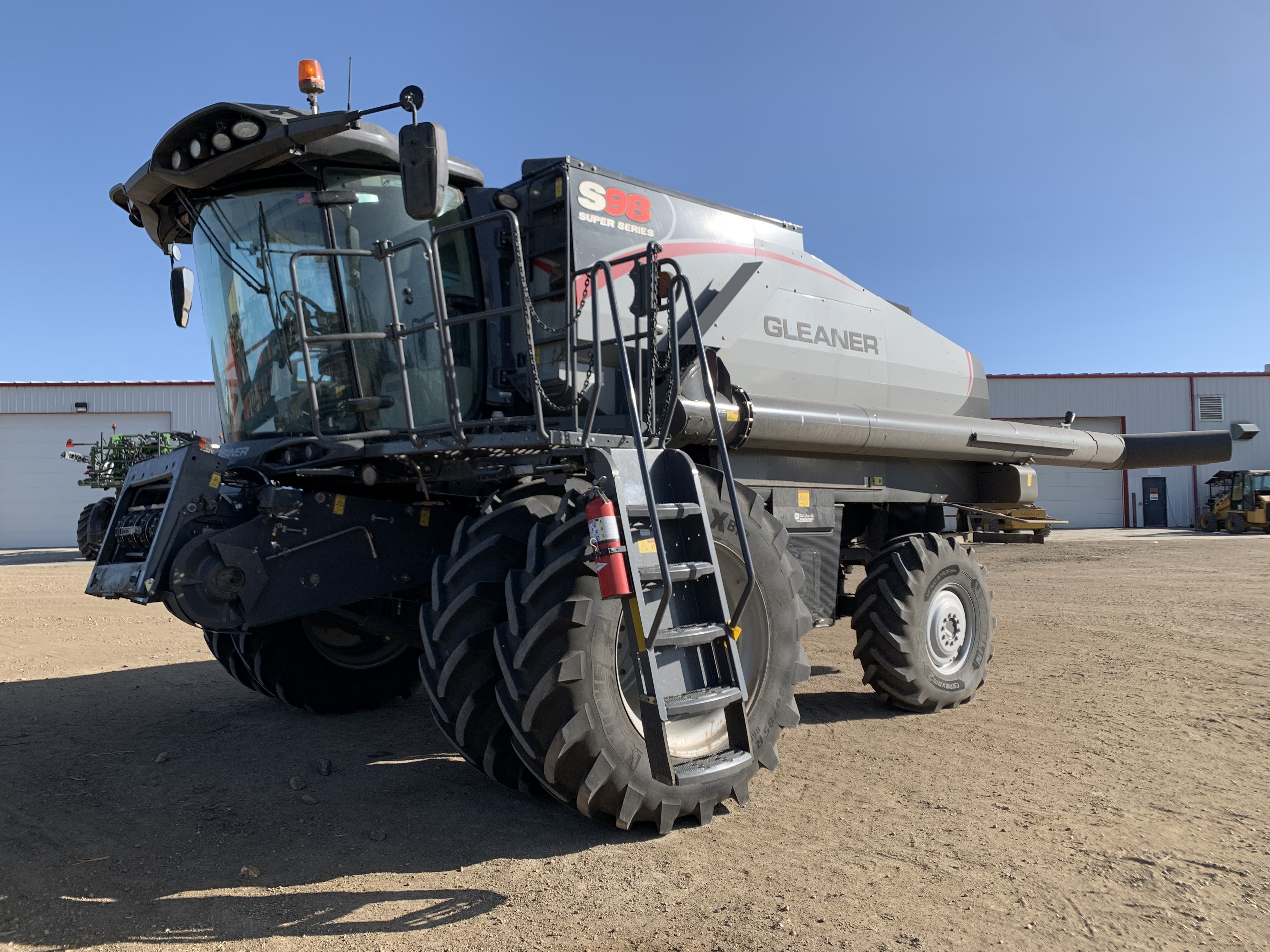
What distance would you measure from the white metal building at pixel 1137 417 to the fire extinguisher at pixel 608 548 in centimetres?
3184

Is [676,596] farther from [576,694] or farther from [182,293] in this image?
[182,293]

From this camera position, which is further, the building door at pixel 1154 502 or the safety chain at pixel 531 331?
the building door at pixel 1154 502

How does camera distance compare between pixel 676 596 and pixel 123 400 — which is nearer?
pixel 676 596

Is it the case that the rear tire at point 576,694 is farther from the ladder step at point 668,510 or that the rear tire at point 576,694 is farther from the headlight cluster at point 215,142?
the headlight cluster at point 215,142

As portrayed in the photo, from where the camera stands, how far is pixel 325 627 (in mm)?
5898

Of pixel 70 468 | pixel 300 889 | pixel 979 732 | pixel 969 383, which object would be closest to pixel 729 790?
pixel 300 889

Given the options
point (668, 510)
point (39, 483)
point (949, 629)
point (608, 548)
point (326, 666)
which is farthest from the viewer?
point (39, 483)

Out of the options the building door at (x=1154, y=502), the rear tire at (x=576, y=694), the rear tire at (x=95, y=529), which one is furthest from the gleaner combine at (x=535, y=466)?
the building door at (x=1154, y=502)

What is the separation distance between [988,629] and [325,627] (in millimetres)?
4785

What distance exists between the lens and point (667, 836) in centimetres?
370

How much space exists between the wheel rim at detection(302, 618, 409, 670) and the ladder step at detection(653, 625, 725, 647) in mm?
2870

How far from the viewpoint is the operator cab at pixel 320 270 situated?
4.59 metres

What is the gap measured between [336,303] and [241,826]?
8.62 feet

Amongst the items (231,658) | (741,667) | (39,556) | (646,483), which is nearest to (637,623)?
(646,483)
